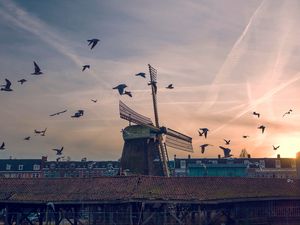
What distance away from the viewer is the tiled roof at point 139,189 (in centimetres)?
2836

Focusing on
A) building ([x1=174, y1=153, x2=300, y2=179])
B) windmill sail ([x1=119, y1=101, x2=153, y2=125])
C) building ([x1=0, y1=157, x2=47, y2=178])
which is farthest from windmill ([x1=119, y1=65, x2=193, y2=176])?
building ([x1=0, y1=157, x2=47, y2=178])

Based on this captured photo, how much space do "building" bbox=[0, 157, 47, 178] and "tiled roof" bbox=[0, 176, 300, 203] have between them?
2518 inches

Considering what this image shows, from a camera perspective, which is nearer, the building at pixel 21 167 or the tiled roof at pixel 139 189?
the tiled roof at pixel 139 189

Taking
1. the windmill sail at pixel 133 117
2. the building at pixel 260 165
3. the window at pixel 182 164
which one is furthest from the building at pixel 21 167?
the windmill sail at pixel 133 117

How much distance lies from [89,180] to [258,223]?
14.1 m

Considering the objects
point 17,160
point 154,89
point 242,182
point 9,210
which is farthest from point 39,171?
point 242,182

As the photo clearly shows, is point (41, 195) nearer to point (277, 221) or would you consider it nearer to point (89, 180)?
point (89, 180)

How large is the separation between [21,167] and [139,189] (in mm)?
73662

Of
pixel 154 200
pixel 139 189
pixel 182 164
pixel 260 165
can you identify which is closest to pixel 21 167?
pixel 182 164

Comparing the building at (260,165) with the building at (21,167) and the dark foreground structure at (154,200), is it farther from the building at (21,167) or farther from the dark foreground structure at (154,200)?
the dark foreground structure at (154,200)

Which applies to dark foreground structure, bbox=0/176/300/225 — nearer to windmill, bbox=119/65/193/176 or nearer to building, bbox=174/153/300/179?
windmill, bbox=119/65/193/176

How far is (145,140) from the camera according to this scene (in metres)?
39.4

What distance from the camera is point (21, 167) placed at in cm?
9525

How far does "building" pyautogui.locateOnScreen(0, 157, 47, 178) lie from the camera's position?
309ft
